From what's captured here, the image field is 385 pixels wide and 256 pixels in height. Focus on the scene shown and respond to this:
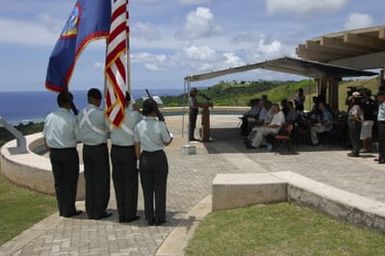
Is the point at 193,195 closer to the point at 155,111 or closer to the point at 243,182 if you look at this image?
the point at 243,182

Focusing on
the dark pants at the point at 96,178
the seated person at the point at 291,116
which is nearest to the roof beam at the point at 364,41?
the seated person at the point at 291,116

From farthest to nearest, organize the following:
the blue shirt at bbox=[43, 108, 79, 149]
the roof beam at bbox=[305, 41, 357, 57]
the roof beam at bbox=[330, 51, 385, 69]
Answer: the roof beam at bbox=[305, 41, 357, 57]
the roof beam at bbox=[330, 51, 385, 69]
the blue shirt at bbox=[43, 108, 79, 149]

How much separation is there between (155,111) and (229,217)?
1597 mm

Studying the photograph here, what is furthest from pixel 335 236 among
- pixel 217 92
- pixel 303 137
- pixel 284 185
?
pixel 217 92

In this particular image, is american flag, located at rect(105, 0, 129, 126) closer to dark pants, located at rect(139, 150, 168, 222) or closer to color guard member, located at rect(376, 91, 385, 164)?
dark pants, located at rect(139, 150, 168, 222)

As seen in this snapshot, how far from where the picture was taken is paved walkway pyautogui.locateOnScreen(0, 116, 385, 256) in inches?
243

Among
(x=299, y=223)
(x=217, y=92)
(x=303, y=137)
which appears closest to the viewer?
(x=299, y=223)

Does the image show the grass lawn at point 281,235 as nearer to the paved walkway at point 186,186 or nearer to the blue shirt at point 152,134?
the paved walkway at point 186,186

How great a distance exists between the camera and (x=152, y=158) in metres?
6.88

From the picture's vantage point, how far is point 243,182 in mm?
7230

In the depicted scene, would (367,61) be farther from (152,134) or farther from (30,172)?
(152,134)

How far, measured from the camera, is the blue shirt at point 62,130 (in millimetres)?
7426

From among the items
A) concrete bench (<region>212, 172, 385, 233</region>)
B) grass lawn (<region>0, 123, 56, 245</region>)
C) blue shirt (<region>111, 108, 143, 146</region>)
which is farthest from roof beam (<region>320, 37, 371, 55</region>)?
blue shirt (<region>111, 108, 143, 146</region>)

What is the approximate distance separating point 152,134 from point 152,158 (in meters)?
0.30
